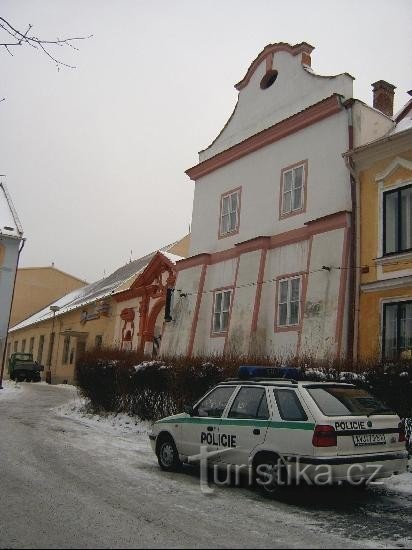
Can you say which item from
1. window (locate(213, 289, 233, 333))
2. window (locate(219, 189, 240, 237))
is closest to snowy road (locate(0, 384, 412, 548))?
window (locate(213, 289, 233, 333))

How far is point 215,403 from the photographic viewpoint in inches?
341

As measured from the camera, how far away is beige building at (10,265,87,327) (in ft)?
200

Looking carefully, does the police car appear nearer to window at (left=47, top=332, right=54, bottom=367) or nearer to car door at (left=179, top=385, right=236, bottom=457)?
car door at (left=179, top=385, right=236, bottom=457)

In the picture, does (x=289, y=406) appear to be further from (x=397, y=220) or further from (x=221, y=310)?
(x=221, y=310)

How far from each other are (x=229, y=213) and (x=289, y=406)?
48.2 ft

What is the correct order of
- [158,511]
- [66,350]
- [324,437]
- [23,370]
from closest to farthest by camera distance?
1. [158,511]
2. [324,437]
3. [23,370]
4. [66,350]

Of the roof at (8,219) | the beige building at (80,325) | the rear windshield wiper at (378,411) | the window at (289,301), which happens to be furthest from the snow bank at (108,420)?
the roof at (8,219)

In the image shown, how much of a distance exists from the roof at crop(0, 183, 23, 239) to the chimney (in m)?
23.1

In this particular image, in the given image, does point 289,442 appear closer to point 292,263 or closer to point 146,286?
point 292,263

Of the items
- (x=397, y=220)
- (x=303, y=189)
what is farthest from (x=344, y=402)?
(x=303, y=189)

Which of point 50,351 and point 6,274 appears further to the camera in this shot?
point 50,351

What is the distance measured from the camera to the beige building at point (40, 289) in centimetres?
6100

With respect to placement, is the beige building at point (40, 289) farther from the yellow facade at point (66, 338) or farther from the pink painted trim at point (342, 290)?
the pink painted trim at point (342, 290)

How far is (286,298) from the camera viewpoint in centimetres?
1764
